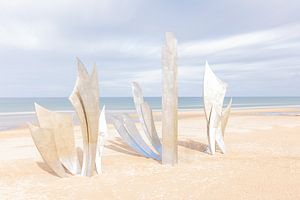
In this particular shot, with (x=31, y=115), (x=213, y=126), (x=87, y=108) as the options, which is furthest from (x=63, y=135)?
(x=31, y=115)

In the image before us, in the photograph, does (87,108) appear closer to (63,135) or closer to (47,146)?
(63,135)

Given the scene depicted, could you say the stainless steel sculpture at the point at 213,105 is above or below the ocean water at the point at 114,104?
above

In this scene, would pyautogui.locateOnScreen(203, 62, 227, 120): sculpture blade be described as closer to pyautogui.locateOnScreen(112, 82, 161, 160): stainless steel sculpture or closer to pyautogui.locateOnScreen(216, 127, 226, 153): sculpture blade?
pyautogui.locateOnScreen(216, 127, 226, 153): sculpture blade

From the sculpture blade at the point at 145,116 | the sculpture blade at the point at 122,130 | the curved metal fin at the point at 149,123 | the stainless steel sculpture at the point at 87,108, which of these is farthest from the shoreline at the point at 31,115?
the stainless steel sculpture at the point at 87,108

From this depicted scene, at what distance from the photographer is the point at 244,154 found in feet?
30.3

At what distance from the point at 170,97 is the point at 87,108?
2.20 metres

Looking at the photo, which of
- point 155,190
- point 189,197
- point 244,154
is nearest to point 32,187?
point 155,190

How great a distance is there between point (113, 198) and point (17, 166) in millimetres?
3664

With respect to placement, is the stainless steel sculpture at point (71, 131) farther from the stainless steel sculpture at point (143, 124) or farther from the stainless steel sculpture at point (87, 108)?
the stainless steel sculpture at point (143, 124)

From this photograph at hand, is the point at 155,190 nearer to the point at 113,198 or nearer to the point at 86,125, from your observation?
the point at 113,198

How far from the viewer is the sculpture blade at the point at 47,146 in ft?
22.2

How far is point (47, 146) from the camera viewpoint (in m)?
6.85

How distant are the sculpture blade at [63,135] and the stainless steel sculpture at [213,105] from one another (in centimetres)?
417

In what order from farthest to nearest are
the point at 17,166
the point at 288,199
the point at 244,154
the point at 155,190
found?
the point at 244,154
the point at 17,166
the point at 155,190
the point at 288,199
